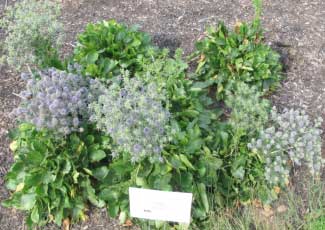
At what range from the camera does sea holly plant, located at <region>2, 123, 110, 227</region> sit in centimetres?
292

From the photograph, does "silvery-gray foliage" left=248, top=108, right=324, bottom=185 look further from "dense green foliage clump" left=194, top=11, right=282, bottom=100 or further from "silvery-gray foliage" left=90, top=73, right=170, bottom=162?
"dense green foliage clump" left=194, top=11, right=282, bottom=100

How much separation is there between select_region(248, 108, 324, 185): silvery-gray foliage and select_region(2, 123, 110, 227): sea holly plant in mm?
1033

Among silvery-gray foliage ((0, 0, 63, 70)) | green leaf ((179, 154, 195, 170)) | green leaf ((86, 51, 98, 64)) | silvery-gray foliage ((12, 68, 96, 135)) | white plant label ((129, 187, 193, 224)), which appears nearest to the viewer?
white plant label ((129, 187, 193, 224))

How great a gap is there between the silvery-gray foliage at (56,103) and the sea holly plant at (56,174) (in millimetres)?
130

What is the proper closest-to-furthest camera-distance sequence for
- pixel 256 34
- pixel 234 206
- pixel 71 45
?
pixel 234 206 < pixel 256 34 < pixel 71 45

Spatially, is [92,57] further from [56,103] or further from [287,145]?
[287,145]

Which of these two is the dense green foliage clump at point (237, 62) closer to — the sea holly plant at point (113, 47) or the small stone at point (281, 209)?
the sea holly plant at point (113, 47)

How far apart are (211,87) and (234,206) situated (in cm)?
116

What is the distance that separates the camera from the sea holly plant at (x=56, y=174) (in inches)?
115

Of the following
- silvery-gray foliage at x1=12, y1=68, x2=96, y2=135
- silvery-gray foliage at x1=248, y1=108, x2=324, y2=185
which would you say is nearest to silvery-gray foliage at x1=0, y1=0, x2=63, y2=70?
silvery-gray foliage at x1=12, y1=68, x2=96, y2=135

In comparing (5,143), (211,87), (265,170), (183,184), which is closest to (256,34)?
(211,87)

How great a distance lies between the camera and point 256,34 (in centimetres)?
392

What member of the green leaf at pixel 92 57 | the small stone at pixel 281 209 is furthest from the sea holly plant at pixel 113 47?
the small stone at pixel 281 209

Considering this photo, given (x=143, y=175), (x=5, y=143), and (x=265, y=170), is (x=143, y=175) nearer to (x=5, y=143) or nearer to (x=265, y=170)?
(x=265, y=170)
